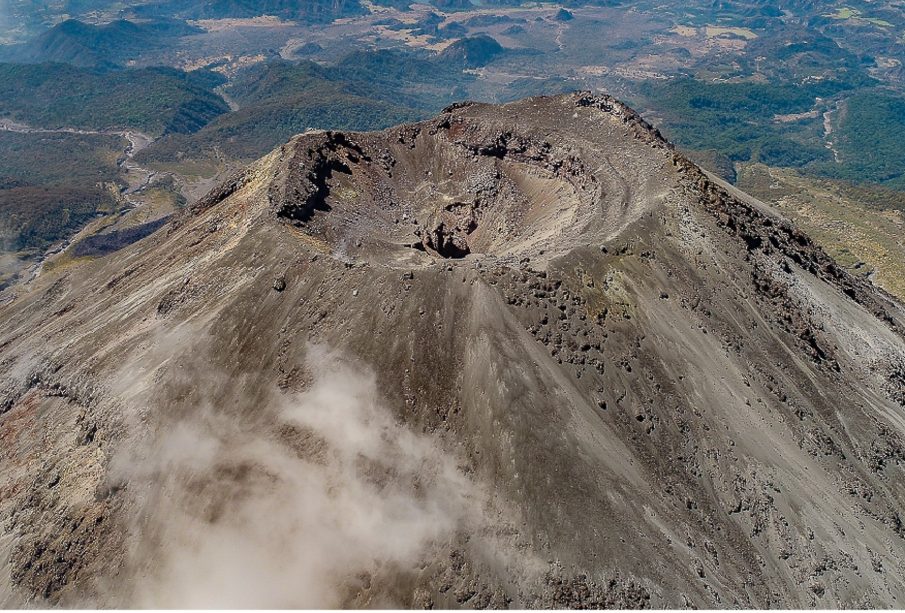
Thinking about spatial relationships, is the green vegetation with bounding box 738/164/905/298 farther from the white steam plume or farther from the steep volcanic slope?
the white steam plume

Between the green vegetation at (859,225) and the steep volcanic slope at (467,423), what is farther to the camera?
the green vegetation at (859,225)

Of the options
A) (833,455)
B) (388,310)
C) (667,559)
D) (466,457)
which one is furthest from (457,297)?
(833,455)

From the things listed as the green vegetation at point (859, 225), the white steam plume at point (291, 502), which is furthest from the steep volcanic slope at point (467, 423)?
the green vegetation at point (859, 225)

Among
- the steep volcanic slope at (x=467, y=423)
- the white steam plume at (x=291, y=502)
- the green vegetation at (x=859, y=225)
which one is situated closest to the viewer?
the white steam plume at (x=291, y=502)

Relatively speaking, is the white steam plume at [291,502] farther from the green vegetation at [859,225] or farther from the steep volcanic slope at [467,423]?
the green vegetation at [859,225]

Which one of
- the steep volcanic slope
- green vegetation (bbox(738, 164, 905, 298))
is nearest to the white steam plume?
the steep volcanic slope

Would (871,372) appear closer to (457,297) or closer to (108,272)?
(457,297)

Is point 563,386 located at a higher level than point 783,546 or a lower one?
higher

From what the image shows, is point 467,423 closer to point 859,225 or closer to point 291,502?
point 291,502
